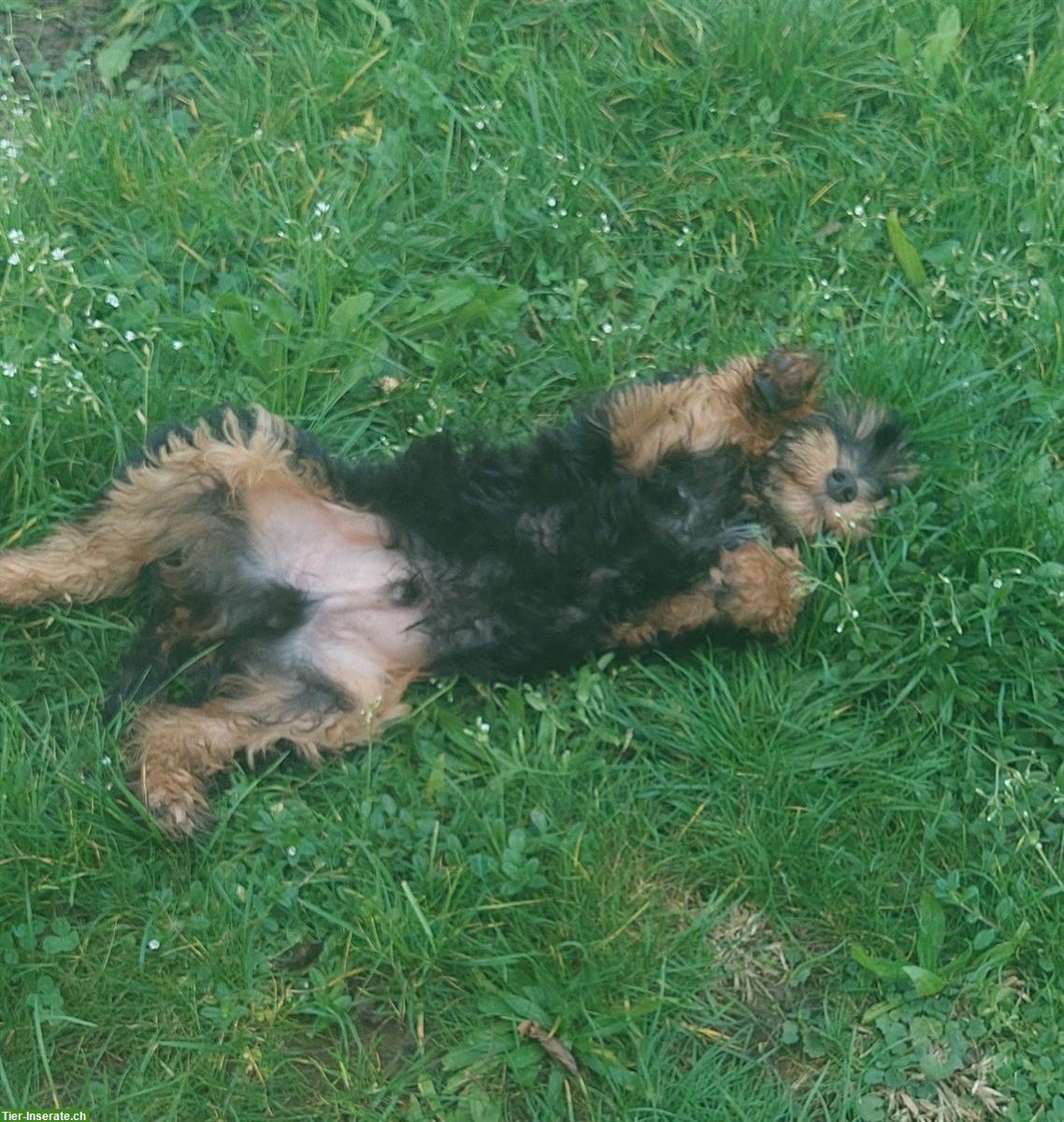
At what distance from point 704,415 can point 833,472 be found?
0.41 meters

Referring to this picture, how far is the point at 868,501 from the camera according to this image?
12.9ft

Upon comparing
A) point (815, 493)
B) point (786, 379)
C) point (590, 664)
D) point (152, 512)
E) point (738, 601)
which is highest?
point (152, 512)

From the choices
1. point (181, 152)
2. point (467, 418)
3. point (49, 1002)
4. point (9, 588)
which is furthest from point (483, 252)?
point (49, 1002)

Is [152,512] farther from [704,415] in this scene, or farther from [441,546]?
[704,415]

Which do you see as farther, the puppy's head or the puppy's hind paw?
the puppy's head

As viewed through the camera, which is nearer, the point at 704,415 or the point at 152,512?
the point at 152,512

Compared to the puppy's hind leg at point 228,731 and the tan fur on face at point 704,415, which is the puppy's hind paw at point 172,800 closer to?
the puppy's hind leg at point 228,731

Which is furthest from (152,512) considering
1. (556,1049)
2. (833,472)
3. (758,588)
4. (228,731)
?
(833,472)

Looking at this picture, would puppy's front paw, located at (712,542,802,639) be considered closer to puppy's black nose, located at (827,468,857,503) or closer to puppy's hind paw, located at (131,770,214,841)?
puppy's black nose, located at (827,468,857,503)

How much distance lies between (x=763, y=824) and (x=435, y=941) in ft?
3.09

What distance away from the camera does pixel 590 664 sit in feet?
12.7

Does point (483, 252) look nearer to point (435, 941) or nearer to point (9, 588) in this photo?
point (9, 588)

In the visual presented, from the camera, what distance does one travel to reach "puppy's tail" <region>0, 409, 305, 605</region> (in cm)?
376

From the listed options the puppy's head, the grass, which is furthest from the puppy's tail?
the puppy's head
